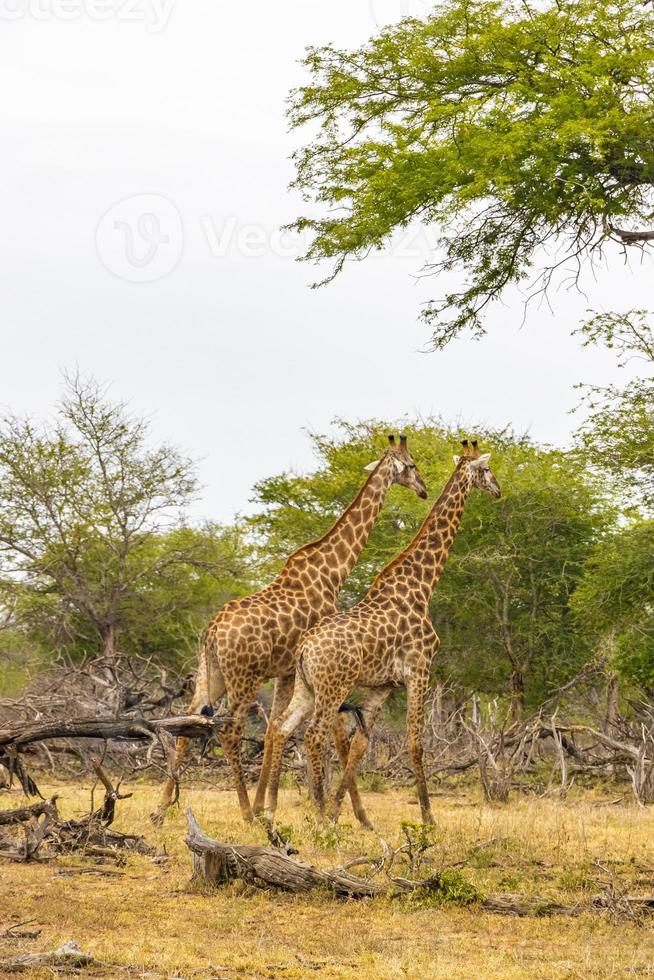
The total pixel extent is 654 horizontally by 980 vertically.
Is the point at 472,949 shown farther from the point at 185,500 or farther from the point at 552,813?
the point at 185,500

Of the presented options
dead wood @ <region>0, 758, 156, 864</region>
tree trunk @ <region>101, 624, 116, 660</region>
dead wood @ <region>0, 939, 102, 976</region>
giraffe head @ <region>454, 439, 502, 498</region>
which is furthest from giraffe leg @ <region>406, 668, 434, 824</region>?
tree trunk @ <region>101, 624, 116, 660</region>

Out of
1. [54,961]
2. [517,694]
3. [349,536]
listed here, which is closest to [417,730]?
[349,536]

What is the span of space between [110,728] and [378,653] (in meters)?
3.63

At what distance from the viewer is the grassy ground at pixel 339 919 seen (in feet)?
22.0

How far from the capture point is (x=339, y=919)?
782cm

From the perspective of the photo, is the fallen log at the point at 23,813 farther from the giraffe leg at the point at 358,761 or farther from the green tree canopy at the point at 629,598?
the green tree canopy at the point at 629,598

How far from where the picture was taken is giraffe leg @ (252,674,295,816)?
11531 millimetres

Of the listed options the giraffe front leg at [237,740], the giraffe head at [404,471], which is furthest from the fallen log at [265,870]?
the giraffe head at [404,471]

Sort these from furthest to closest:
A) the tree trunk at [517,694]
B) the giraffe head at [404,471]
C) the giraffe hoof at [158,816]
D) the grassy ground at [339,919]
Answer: the tree trunk at [517,694], the giraffe head at [404,471], the giraffe hoof at [158,816], the grassy ground at [339,919]

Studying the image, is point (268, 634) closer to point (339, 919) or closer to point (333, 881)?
point (333, 881)

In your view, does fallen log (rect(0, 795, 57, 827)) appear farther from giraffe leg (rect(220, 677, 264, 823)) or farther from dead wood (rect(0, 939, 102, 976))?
dead wood (rect(0, 939, 102, 976))

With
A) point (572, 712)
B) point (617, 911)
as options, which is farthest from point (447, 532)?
point (572, 712)

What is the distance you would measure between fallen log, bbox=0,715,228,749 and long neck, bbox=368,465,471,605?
3830 mm

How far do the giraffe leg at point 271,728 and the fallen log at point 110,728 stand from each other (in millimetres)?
2938
